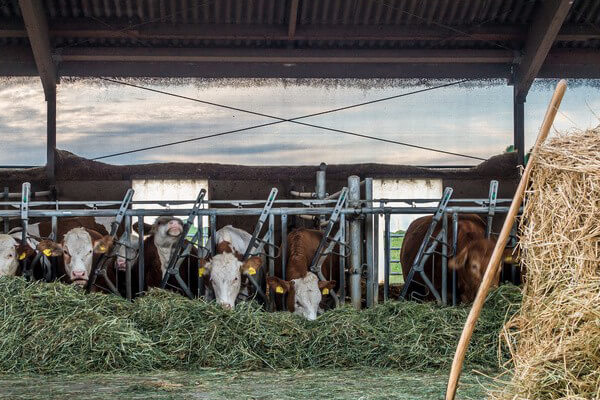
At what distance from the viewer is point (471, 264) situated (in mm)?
9328

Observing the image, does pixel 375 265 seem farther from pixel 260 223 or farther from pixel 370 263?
pixel 260 223

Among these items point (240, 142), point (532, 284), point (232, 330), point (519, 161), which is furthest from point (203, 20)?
point (532, 284)

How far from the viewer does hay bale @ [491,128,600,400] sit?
3461 mm

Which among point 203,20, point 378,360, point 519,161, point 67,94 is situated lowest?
point 378,360

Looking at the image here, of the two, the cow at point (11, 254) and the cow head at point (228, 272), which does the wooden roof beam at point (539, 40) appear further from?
the cow at point (11, 254)

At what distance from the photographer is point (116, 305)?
24.9 feet

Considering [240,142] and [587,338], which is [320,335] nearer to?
[587,338]

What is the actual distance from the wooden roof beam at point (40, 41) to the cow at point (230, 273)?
4.23 metres

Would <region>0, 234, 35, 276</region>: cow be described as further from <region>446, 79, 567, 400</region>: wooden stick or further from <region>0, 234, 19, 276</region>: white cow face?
<region>446, 79, 567, 400</region>: wooden stick

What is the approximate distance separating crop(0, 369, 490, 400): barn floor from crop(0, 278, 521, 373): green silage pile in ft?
0.82

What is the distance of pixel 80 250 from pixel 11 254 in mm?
721

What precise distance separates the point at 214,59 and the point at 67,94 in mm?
2415

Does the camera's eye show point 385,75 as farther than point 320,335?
Yes

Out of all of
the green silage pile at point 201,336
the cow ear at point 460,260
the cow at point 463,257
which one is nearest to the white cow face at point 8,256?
the green silage pile at point 201,336
